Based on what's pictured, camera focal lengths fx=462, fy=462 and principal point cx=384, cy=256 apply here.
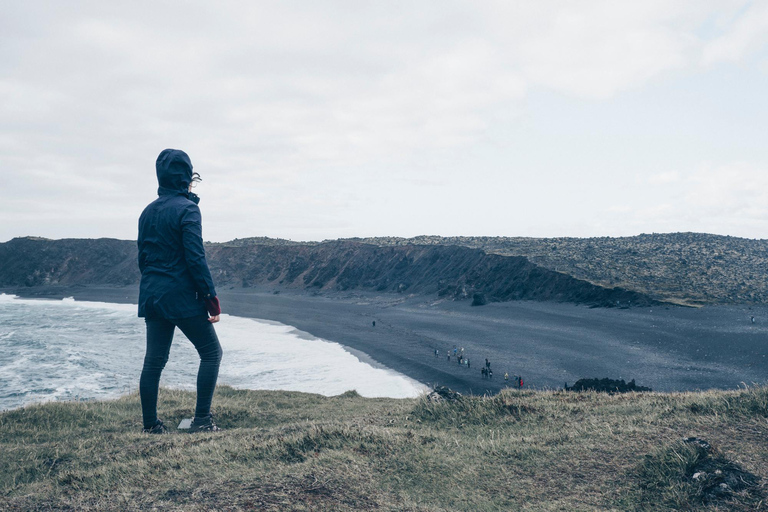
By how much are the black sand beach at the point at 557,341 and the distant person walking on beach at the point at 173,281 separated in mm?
11280

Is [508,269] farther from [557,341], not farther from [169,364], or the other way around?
[169,364]

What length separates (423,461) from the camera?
3.69 meters

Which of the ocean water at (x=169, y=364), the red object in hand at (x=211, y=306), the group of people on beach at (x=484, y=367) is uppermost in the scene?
the red object in hand at (x=211, y=306)

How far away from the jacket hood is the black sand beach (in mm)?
11938

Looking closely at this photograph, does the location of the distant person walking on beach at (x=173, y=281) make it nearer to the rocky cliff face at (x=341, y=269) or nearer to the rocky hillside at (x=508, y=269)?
the rocky cliff face at (x=341, y=269)

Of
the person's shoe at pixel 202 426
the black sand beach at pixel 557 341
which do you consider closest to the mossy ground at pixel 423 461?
the person's shoe at pixel 202 426

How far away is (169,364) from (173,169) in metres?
17.8

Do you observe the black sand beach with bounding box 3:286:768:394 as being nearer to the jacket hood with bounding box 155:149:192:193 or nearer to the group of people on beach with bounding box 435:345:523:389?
the group of people on beach with bounding box 435:345:523:389

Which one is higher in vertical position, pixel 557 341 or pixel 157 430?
pixel 157 430

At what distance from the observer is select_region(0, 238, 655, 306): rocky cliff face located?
131 feet

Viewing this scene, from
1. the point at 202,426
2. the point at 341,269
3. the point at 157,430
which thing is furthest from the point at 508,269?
the point at 157,430

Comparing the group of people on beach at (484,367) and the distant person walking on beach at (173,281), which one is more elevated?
the distant person walking on beach at (173,281)

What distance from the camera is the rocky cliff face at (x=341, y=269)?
3981cm

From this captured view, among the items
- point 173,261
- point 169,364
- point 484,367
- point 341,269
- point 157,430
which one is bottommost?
point 169,364
